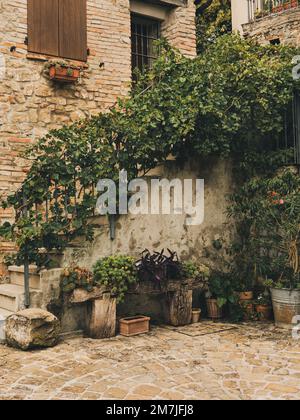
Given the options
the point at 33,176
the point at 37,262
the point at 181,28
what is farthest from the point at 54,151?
the point at 181,28

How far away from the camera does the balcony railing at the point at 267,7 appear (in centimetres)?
1126

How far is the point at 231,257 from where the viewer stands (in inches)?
287

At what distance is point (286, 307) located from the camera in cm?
599

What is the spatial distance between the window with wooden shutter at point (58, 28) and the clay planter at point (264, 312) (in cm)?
496

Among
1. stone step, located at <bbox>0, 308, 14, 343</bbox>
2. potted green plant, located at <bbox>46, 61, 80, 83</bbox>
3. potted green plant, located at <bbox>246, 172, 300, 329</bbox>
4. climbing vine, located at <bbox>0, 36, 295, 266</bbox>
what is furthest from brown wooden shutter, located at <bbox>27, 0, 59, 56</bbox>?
stone step, located at <bbox>0, 308, 14, 343</bbox>

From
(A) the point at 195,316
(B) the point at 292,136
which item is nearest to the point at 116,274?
(A) the point at 195,316

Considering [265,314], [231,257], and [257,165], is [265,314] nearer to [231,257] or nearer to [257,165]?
[231,257]

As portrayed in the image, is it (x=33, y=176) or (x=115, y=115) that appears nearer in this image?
(x=33, y=176)

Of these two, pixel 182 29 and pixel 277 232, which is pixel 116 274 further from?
pixel 182 29

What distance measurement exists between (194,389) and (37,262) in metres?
2.58

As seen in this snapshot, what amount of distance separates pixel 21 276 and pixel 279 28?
8.60 m

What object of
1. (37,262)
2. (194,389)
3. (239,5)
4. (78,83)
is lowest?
(194,389)

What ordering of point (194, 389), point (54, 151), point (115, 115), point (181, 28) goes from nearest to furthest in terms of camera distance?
point (194, 389), point (54, 151), point (115, 115), point (181, 28)

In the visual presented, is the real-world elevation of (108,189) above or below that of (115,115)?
below
